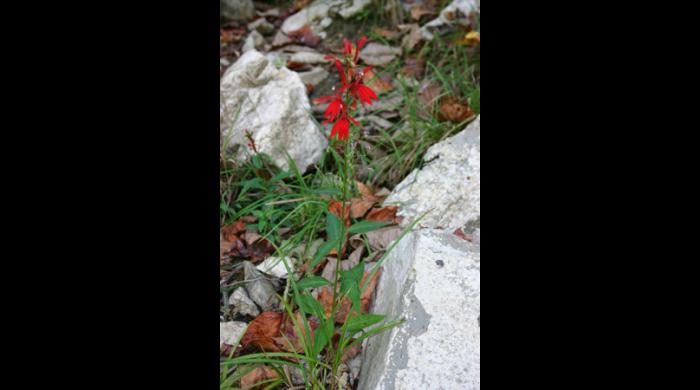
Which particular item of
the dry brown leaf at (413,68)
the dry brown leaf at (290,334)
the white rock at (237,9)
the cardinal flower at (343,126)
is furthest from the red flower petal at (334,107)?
the white rock at (237,9)

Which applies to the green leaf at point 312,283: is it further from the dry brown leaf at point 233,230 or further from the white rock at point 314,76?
the white rock at point 314,76

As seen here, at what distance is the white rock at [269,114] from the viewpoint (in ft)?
9.30

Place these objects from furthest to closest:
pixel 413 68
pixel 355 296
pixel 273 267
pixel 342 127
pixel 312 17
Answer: pixel 312 17, pixel 413 68, pixel 273 267, pixel 355 296, pixel 342 127

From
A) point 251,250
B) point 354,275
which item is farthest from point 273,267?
point 354,275

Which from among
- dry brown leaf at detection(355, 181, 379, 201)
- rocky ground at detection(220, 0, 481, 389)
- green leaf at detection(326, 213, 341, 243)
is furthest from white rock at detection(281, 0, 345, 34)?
green leaf at detection(326, 213, 341, 243)

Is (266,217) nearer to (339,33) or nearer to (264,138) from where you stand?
(264,138)

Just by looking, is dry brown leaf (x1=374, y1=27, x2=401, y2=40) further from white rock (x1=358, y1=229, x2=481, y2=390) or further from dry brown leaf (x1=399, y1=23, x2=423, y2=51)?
white rock (x1=358, y1=229, x2=481, y2=390)

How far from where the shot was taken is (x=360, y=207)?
2.42 m

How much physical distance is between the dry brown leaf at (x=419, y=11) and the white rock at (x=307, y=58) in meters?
0.77

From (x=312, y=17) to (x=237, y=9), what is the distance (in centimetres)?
61

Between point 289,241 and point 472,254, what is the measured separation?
80cm

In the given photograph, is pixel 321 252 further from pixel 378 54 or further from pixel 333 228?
pixel 378 54

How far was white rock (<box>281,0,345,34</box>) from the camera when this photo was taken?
4.23m
